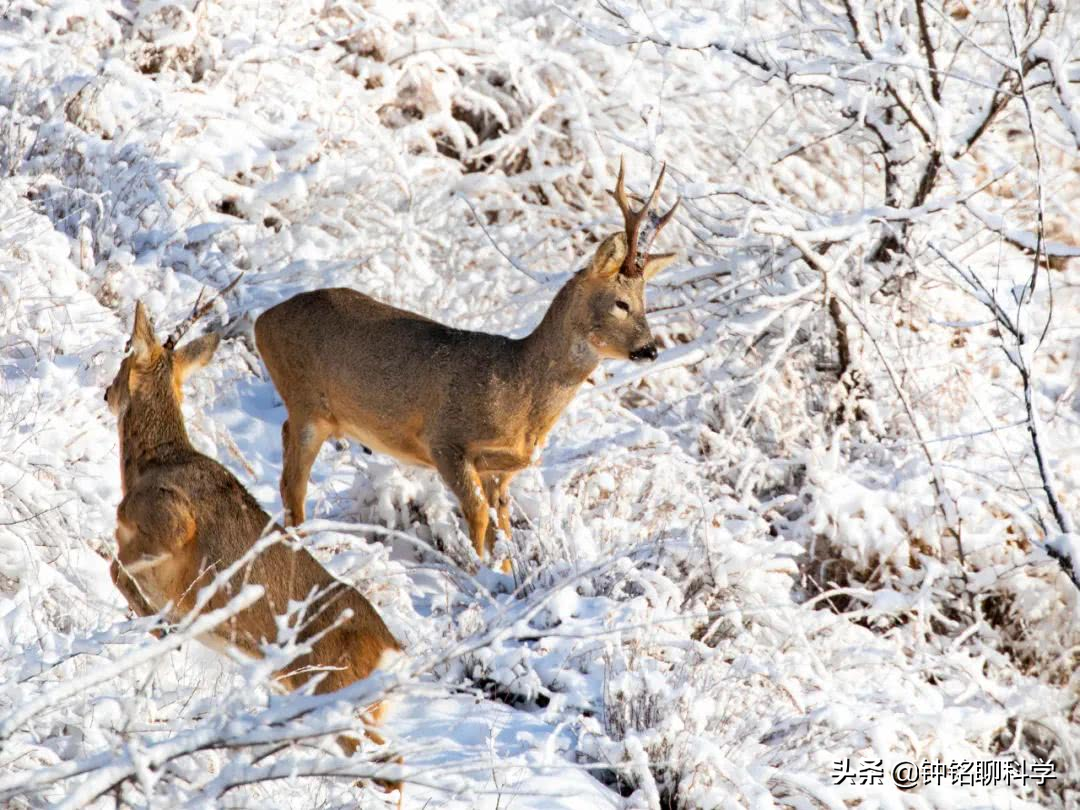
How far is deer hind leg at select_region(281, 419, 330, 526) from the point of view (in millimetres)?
7980

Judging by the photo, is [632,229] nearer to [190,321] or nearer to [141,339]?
[190,321]

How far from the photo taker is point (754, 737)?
526cm

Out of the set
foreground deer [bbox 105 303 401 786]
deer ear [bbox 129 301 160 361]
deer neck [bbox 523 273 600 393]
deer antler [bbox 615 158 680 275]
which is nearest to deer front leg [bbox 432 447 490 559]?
deer neck [bbox 523 273 600 393]

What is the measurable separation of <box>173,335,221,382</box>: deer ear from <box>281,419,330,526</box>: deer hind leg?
91.5 inches

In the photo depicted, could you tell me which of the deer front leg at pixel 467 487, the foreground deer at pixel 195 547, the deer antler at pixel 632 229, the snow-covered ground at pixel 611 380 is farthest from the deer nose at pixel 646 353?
the foreground deer at pixel 195 547

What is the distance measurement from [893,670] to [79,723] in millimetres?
4411

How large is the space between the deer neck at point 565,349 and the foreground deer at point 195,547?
9.25 ft

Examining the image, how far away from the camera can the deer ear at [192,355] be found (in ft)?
18.3

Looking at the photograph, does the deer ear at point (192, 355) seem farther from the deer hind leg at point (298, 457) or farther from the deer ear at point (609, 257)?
the deer ear at point (609, 257)

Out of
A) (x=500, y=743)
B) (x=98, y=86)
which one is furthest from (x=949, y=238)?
(x=500, y=743)

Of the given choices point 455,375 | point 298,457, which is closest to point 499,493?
point 455,375

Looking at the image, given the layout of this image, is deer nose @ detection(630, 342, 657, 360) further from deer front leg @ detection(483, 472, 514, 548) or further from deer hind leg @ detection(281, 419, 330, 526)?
deer hind leg @ detection(281, 419, 330, 526)

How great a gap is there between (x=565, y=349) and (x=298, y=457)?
5.02 ft

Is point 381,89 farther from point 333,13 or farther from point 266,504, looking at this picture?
point 266,504
